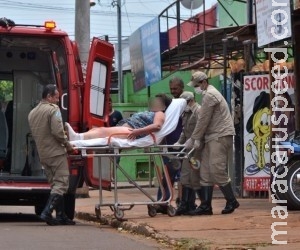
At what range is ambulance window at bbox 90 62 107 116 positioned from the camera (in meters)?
11.3

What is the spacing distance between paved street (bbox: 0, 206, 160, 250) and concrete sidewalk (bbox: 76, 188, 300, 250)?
0.20 metres

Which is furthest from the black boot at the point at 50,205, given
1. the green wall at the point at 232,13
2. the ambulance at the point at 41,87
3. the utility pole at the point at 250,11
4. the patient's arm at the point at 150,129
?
the green wall at the point at 232,13

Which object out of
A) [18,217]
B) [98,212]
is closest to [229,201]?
[98,212]

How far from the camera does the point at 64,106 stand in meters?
11.3

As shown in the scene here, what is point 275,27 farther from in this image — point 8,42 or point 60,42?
point 8,42

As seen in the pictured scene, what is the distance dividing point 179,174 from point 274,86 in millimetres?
1999

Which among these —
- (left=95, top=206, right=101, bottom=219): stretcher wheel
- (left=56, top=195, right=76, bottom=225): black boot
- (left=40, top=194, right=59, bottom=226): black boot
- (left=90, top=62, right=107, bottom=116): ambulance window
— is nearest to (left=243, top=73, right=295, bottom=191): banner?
(left=90, top=62, right=107, bottom=116): ambulance window

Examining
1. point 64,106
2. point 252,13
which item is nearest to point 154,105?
point 64,106

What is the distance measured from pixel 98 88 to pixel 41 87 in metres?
1.48

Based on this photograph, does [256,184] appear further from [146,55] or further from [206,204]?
[146,55]

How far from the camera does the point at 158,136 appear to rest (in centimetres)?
1069

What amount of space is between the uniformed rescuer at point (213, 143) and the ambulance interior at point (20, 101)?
2.47 meters

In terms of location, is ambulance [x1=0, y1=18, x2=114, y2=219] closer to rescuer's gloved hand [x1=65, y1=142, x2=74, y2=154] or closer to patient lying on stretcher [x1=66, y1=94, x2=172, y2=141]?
rescuer's gloved hand [x1=65, y1=142, x2=74, y2=154]

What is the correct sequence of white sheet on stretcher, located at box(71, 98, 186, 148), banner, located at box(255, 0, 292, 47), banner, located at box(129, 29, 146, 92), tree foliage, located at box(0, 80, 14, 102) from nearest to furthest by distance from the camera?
white sheet on stretcher, located at box(71, 98, 186, 148), banner, located at box(255, 0, 292, 47), tree foliage, located at box(0, 80, 14, 102), banner, located at box(129, 29, 146, 92)
